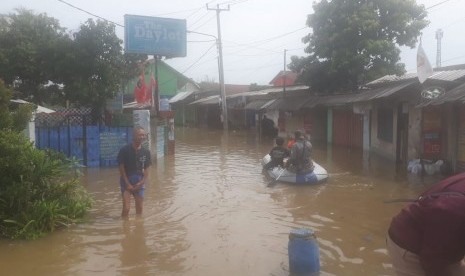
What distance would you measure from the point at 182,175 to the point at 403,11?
12879 mm

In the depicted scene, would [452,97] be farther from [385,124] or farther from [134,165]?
[134,165]

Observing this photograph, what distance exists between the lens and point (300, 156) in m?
11.8

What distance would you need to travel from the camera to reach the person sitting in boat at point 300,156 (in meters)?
11.6

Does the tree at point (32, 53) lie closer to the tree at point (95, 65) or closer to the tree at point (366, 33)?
the tree at point (95, 65)

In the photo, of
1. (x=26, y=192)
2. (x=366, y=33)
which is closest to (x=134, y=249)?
(x=26, y=192)

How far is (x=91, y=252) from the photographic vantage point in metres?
6.50

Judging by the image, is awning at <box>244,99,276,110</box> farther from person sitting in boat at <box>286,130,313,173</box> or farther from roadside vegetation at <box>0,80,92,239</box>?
roadside vegetation at <box>0,80,92,239</box>

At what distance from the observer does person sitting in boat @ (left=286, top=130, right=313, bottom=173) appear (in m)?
11.6

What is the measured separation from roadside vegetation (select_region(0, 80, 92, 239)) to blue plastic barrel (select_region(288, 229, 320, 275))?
3.87 meters

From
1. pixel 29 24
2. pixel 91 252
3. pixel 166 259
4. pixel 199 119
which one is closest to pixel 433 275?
pixel 166 259

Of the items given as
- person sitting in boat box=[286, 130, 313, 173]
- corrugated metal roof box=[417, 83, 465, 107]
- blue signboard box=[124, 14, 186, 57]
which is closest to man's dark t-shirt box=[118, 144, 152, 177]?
person sitting in boat box=[286, 130, 313, 173]

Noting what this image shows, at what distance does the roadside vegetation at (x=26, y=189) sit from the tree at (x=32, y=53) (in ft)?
Result: 40.8

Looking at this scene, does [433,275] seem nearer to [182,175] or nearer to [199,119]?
[182,175]

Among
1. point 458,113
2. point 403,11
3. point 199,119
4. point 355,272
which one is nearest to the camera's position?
point 355,272
